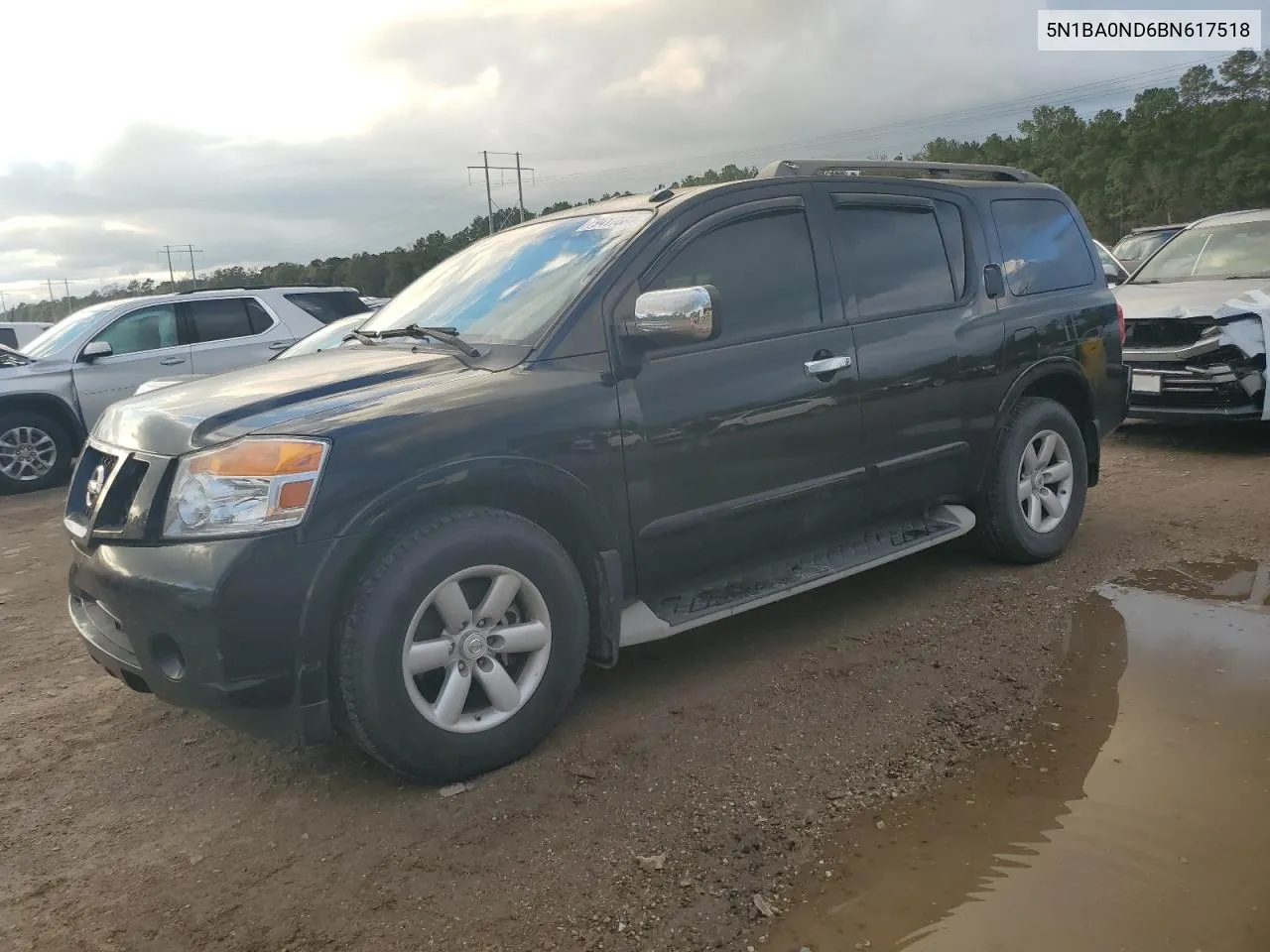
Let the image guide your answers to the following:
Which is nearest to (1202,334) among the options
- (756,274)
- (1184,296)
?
(1184,296)

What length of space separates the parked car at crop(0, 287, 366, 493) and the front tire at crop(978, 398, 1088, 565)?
745 centimetres

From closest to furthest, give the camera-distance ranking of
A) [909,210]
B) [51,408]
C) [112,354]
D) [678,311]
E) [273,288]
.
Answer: [678,311] < [909,210] < [51,408] < [112,354] < [273,288]

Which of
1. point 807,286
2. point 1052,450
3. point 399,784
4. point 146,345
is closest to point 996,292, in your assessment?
point 1052,450

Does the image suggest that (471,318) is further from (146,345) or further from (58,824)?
(146,345)

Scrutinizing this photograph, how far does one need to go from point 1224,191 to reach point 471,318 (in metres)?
68.8

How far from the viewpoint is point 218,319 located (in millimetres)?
9984

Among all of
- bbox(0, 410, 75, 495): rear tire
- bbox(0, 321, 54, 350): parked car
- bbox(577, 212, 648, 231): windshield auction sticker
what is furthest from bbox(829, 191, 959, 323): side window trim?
bbox(0, 321, 54, 350): parked car

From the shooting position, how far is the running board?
3.46 meters

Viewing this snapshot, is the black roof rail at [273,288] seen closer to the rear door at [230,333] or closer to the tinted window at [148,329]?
the rear door at [230,333]

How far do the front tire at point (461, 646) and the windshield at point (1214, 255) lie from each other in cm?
720

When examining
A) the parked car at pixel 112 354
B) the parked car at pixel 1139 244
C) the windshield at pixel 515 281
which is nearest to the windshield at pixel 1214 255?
the windshield at pixel 515 281

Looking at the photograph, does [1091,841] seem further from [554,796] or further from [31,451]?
[31,451]

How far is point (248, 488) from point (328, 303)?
8.43 meters

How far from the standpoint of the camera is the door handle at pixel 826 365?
3.88m
